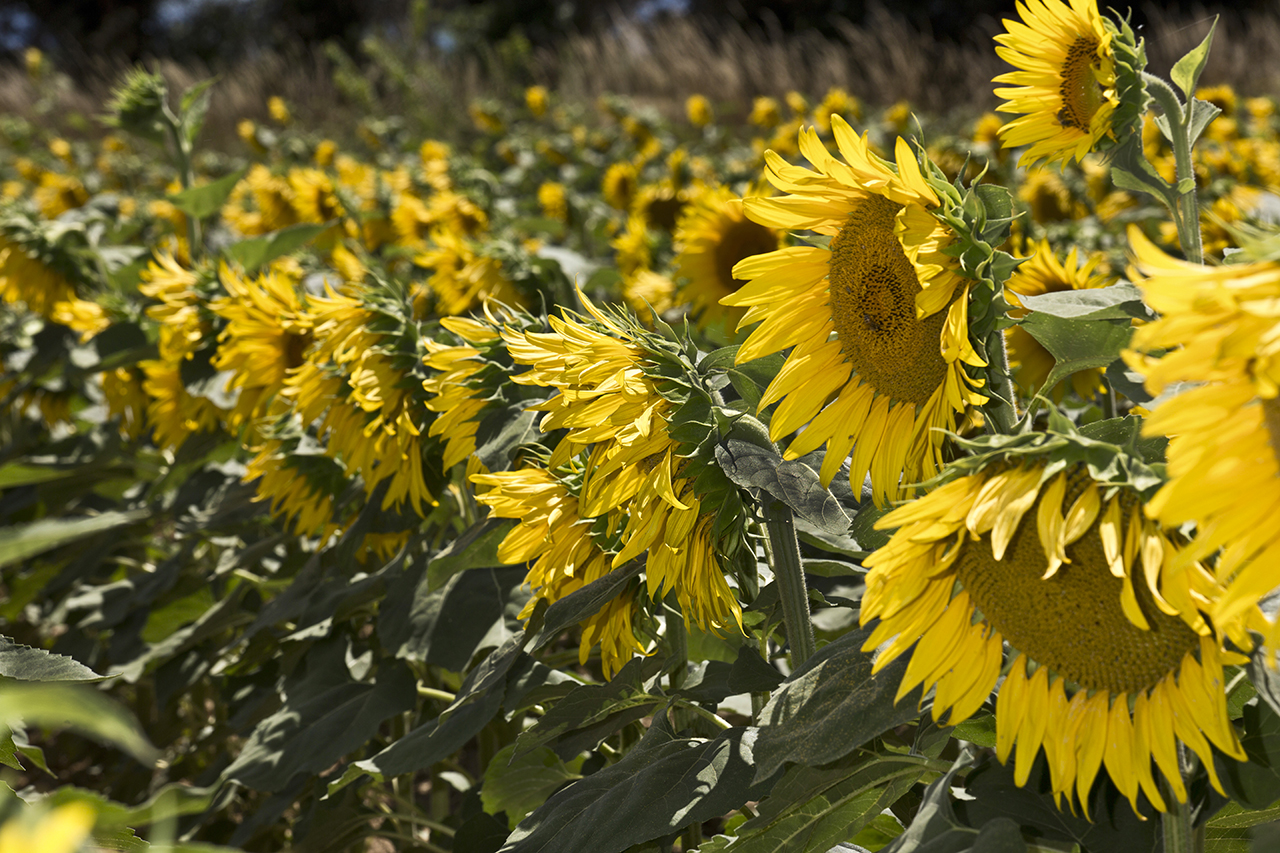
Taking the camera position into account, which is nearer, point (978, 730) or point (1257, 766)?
point (1257, 766)

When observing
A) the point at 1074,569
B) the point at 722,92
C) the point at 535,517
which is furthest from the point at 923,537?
the point at 722,92

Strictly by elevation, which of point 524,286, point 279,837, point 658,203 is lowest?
point 279,837

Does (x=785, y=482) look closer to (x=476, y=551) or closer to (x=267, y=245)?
(x=476, y=551)

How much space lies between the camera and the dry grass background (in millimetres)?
8969

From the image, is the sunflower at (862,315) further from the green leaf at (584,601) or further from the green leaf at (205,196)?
the green leaf at (205,196)

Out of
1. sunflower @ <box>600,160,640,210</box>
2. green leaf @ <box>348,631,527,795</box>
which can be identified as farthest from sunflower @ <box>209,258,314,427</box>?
sunflower @ <box>600,160,640,210</box>

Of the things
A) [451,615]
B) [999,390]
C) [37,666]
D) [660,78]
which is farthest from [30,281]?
[660,78]

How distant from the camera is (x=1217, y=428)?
0.48 metres

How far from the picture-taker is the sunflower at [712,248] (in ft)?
7.96

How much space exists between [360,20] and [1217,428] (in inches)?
851

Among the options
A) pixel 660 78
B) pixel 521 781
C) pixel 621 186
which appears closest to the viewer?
pixel 521 781

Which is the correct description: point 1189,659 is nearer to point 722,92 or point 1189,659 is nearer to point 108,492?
point 108,492

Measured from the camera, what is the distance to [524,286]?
1970 mm

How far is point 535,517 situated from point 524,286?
3.33 ft
